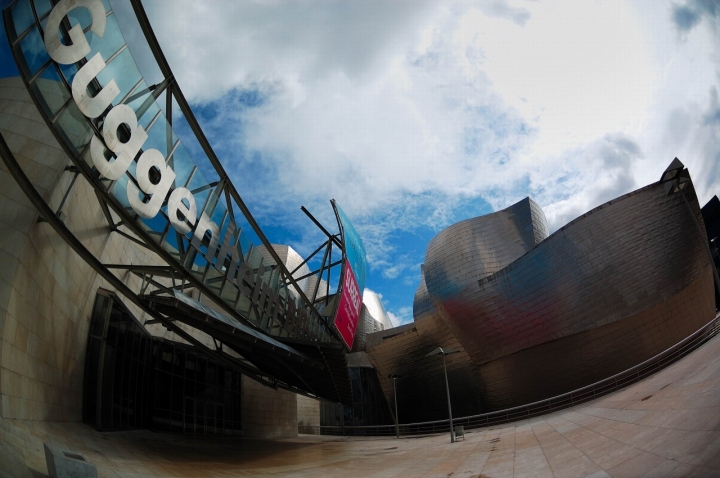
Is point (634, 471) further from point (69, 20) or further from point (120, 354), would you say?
point (120, 354)

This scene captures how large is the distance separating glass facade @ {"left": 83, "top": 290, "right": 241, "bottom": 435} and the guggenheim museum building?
10 cm

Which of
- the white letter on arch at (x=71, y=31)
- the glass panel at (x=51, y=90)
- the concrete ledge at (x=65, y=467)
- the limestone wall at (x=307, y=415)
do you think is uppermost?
the white letter on arch at (x=71, y=31)

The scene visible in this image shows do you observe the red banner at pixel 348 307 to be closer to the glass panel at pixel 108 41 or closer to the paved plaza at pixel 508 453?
the paved plaza at pixel 508 453

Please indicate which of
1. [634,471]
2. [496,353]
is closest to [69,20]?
[634,471]

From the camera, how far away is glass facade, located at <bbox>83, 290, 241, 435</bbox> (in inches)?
569

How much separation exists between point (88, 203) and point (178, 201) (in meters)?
4.36

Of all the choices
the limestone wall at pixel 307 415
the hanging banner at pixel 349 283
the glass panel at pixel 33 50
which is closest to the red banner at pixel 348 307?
the hanging banner at pixel 349 283

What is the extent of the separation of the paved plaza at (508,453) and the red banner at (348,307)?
23.4ft

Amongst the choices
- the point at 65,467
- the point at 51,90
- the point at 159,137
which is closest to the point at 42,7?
the point at 51,90

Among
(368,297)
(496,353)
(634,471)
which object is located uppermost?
(368,297)

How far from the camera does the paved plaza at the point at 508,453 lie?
627cm

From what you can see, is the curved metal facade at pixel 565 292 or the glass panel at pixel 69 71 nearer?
the glass panel at pixel 69 71

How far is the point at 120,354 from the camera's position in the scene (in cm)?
1644

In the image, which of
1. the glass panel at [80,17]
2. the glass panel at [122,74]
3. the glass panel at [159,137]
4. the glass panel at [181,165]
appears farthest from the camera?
the glass panel at [181,165]
